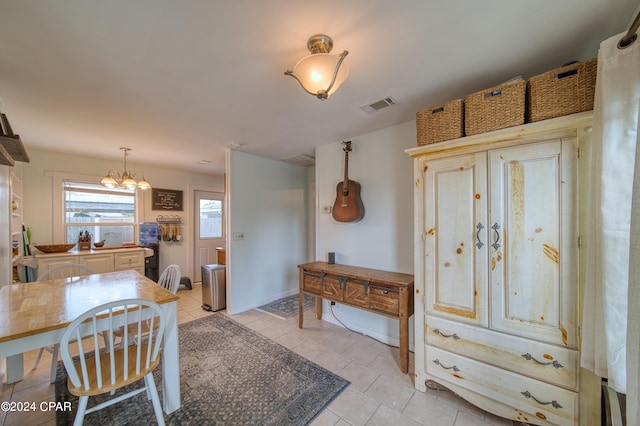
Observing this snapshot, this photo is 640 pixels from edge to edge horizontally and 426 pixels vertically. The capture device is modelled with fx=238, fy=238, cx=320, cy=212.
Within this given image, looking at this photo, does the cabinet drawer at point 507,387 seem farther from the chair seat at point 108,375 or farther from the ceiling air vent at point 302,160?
the ceiling air vent at point 302,160

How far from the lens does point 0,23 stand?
1201 millimetres

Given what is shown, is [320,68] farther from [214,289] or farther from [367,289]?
[214,289]

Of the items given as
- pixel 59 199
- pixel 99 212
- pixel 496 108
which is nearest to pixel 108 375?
pixel 496 108

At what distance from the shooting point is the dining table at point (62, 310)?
1282mm

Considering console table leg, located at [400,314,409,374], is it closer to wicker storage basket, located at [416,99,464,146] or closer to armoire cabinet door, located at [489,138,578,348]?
armoire cabinet door, located at [489,138,578,348]

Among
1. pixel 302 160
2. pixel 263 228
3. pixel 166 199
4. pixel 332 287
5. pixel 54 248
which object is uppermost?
pixel 302 160

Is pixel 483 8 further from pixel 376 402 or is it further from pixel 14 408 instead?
pixel 14 408

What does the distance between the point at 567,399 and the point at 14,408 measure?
364 cm

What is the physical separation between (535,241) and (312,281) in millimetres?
2070

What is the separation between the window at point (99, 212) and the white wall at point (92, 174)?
204 mm

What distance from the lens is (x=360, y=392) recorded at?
187 cm

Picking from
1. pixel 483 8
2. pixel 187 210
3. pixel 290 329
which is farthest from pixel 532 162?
pixel 187 210

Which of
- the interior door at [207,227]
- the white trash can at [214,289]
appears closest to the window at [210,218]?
the interior door at [207,227]

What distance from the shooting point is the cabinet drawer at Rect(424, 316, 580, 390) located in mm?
1357
